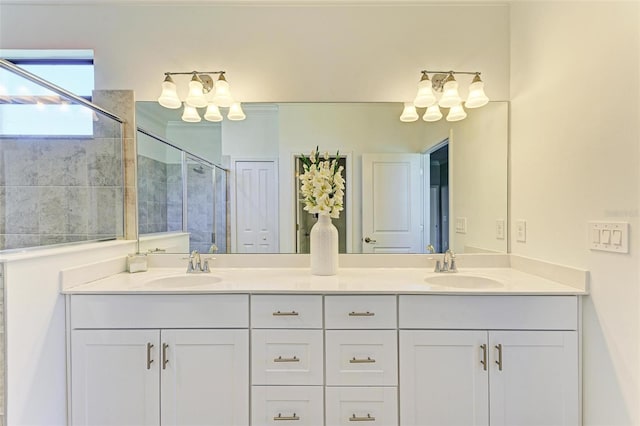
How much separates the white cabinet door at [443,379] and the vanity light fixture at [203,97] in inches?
60.6

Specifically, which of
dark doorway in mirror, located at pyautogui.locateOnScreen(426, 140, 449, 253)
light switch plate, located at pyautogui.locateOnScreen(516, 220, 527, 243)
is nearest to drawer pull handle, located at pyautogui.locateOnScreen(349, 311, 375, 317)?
dark doorway in mirror, located at pyautogui.locateOnScreen(426, 140, 449, 253)

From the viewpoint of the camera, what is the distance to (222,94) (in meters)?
1.74

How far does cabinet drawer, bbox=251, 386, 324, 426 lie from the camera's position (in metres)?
1.29

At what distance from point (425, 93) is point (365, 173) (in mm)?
547

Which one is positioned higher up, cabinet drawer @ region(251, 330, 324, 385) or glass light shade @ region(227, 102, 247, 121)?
glass light shade @ region(227, 102, 247, 121)

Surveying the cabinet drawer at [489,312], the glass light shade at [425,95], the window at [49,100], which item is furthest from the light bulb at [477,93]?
the window at [49,100]

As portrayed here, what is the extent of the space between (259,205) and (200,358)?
33.6 inches

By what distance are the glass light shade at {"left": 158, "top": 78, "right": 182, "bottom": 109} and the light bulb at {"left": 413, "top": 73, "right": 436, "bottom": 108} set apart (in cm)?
137

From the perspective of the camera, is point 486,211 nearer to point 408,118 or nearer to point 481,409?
point 408,118

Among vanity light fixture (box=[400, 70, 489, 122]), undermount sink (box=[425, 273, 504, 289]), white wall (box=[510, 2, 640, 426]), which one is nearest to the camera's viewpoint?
white wall (box=[510, 2, 640, 426])

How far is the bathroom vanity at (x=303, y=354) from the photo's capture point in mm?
1271

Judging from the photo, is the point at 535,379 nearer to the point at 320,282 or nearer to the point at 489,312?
the point at 489,312

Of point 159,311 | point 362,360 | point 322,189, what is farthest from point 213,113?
point 362,360

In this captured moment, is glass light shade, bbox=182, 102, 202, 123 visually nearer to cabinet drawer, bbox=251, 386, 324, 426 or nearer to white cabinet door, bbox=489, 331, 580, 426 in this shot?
cabinet drawer, bbox=251, 386, 324, 426
